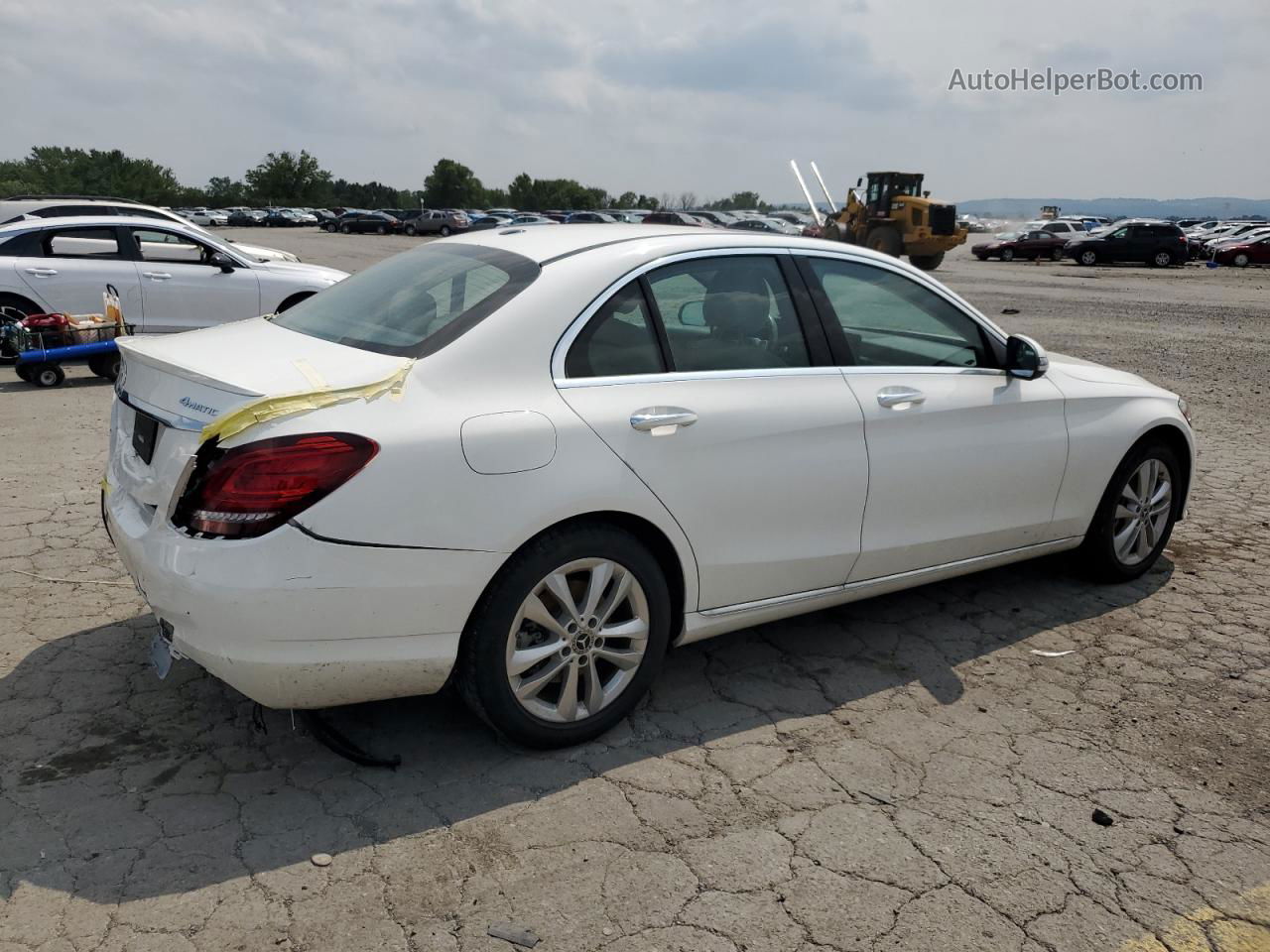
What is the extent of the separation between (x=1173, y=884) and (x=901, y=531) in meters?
1.60

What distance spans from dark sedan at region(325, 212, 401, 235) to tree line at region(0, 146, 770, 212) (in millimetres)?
42115

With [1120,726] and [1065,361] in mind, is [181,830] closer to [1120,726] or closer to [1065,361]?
[1120,726]

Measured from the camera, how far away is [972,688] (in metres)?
4.10

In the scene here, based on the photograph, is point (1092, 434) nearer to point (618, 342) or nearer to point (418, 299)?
point (618, 342)

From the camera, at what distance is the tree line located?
10519 cm

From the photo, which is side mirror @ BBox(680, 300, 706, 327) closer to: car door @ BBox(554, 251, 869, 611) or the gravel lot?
car door @ BBox(554, 251, 869, 611)

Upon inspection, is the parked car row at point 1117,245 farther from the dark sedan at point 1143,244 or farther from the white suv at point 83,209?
the white suv at point 83,209

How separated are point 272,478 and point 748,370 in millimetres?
1739

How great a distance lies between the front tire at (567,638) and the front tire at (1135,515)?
2582mm

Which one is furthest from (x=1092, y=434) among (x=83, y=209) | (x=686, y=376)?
(x=83, y=209)

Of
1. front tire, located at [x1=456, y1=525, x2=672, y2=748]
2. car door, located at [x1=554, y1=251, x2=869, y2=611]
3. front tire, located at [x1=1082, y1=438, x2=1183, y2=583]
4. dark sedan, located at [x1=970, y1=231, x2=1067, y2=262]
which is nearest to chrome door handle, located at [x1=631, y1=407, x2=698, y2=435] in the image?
car door, located at [x1=554, y1=251, x2=869, y2=611]

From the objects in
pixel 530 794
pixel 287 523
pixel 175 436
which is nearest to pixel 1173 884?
pixel 530 794

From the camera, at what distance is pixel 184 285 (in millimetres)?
11344

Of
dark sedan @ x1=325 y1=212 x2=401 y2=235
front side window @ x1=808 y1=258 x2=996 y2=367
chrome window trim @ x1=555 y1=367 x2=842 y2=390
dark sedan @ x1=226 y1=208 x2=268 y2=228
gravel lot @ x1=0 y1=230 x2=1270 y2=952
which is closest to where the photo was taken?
gravel lot @ x1=0 y1=230 x2=1270 y2=952
